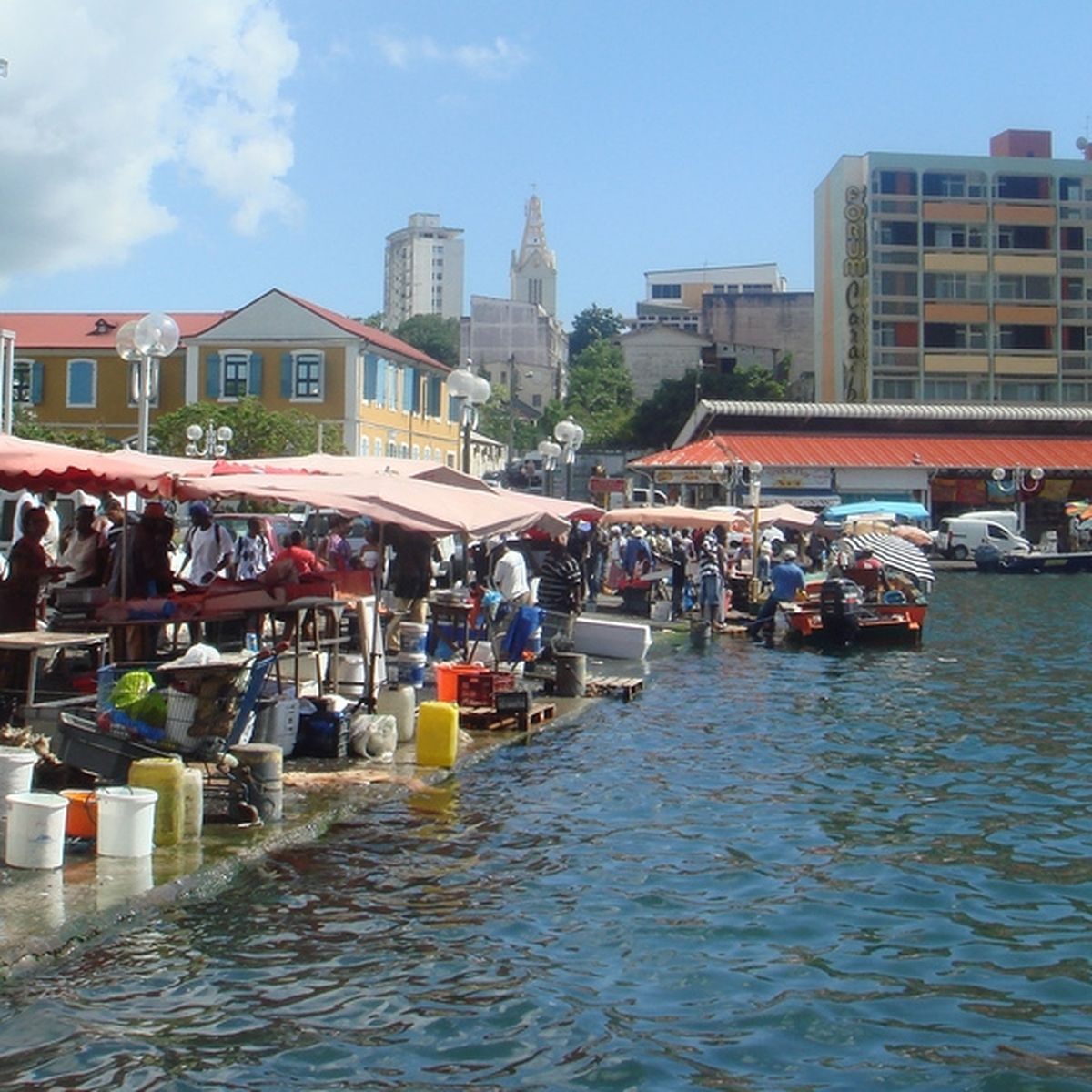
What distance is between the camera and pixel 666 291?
153 m

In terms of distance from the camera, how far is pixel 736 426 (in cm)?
6744

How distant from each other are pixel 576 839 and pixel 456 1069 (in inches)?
177

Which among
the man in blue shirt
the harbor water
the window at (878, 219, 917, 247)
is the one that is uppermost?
the window at (878, 219, 917, 247)

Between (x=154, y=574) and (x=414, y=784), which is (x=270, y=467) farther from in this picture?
(x=414, y=784)

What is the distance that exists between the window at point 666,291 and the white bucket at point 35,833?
146 meters

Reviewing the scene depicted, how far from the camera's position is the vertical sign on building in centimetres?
8188

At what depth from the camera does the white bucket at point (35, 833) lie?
8.80 meters

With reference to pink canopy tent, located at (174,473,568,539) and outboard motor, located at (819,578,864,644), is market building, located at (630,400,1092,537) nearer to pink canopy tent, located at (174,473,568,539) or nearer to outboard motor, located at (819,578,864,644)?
outboard motor, located at (819,578,864,644)

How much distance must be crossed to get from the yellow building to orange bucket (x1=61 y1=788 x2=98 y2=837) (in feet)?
149

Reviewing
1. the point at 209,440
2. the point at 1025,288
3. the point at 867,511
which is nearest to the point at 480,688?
the point at 209,440

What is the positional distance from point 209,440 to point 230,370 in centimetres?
1868

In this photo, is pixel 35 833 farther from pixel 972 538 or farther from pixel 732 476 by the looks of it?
pixel 972 538

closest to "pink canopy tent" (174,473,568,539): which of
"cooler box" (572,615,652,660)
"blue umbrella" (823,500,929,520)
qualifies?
"cooler box" (572,615,652,660)

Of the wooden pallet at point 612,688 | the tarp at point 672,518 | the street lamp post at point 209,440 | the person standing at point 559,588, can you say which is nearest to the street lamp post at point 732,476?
the tarp at point 672,518
